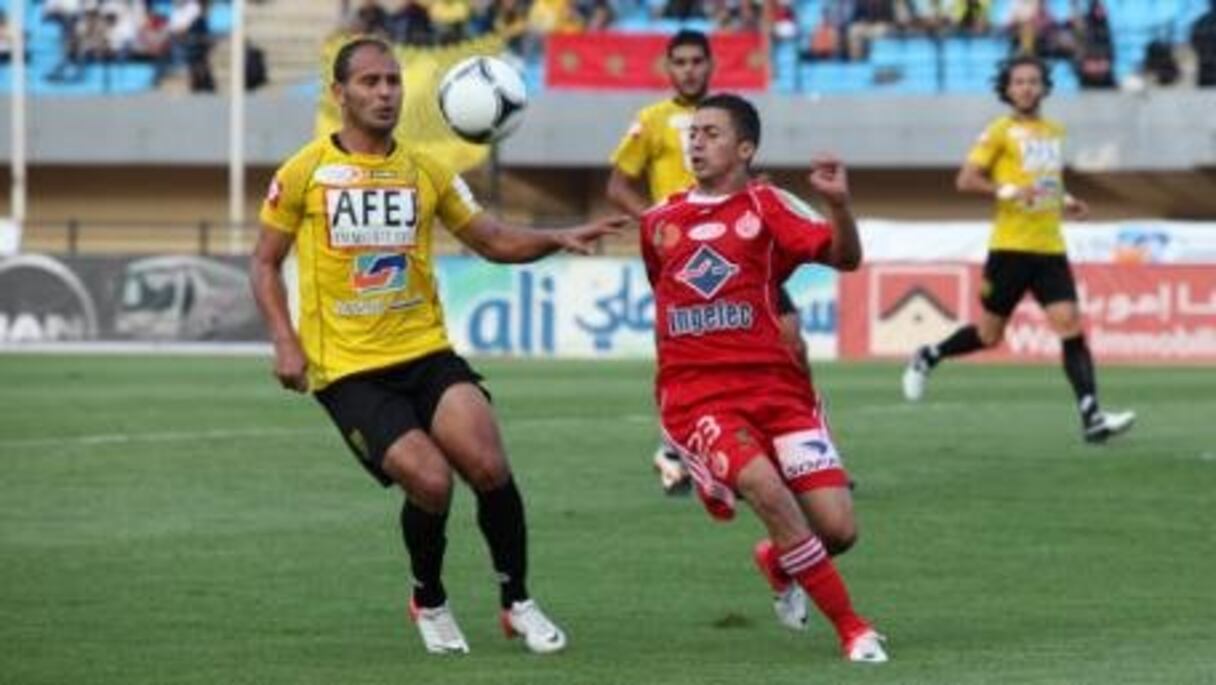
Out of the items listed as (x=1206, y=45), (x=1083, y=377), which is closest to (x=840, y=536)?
(x=1083, y=377)

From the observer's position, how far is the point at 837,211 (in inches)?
420

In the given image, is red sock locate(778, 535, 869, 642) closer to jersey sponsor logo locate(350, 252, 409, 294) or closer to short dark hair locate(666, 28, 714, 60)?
jersey sponsor logo locate(350, 252, 409, 294)

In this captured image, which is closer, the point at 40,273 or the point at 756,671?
the point at 756,671

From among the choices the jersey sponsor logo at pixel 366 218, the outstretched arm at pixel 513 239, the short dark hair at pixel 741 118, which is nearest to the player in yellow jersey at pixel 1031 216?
the outstretched arm at pixel 513 239

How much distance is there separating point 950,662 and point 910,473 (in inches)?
313

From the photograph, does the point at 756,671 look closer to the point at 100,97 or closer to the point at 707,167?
the point at 707,167

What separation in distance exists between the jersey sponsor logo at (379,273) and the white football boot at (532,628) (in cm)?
121

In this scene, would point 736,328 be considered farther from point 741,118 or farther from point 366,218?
point 366,218

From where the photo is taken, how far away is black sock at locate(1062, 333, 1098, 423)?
2025 centimetres

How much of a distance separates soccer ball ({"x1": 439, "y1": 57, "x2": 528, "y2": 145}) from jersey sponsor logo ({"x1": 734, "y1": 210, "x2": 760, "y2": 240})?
162cm

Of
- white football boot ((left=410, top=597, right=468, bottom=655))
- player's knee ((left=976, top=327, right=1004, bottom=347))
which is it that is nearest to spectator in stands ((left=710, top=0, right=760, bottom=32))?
player's knee ((left=976, top=327, right=1004, bottom=347))

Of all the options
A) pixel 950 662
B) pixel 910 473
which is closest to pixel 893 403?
pixel 910 473

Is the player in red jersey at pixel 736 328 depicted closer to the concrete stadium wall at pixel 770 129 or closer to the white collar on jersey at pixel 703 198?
the white collar on jersey at pixel 703 198

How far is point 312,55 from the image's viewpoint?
47.3 metres
